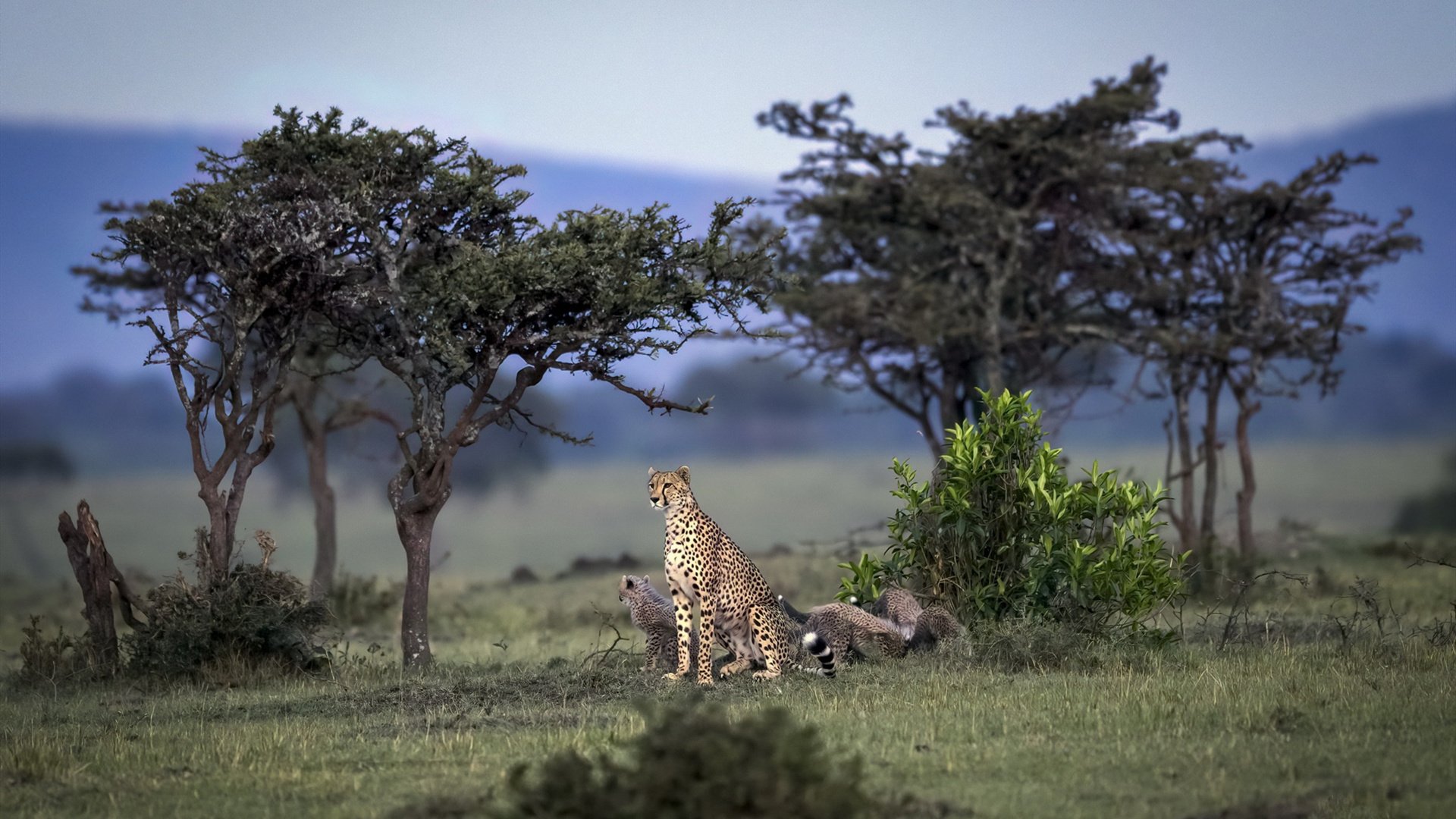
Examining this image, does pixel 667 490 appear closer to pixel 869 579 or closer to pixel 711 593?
pixel 711 593

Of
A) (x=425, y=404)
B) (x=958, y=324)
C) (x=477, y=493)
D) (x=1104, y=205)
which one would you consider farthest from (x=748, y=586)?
(x=477, y=493)

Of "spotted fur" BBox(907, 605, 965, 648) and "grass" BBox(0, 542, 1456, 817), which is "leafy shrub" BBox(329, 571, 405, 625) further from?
"spotted fur" BBox(907, 605, 965, 648)

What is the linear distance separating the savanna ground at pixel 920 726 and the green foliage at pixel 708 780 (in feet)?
3.89

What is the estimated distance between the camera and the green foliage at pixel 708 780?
6551 millimetres

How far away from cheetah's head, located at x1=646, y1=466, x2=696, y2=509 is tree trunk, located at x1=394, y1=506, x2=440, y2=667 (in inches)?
117

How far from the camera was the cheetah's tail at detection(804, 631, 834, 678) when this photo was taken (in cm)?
1158

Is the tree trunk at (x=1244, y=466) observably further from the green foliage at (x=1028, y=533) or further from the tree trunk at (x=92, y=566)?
the tree trunk at (x=92, y=566)

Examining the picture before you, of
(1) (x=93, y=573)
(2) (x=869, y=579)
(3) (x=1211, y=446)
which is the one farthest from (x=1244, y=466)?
(1) (x=93, y=573)

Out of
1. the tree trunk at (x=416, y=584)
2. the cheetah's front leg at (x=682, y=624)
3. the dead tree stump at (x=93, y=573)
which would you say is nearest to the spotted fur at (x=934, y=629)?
the cheetah's front leg at (x=682, y=624)

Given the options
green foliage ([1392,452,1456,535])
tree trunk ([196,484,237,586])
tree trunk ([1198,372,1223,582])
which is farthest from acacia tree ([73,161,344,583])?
green foliage ([1392,452,1456,535])

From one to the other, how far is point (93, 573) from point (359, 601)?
28.7ft

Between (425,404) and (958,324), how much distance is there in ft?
48.3

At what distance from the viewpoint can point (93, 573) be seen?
1492cm

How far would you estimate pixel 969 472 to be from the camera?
45.5ft
